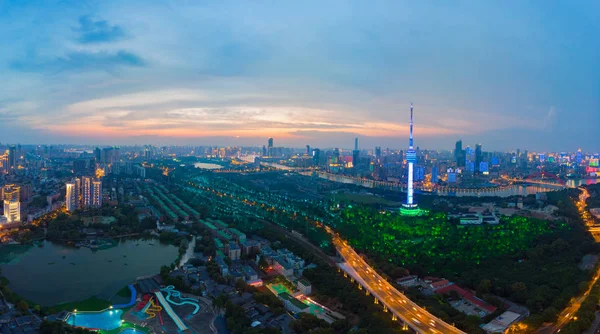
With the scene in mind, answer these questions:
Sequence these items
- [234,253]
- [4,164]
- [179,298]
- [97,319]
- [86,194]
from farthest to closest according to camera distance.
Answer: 1. [4,164]
2. [86,194]
3. [234,253]
4. [179,298]
5. [97,319]

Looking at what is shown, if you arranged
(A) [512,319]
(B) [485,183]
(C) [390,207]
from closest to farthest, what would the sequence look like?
(A) [512,319]
(C) [390,207]
(B) [485,183]

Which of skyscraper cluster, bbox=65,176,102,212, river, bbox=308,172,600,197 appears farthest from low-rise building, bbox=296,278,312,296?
river, bbox=308,172,600,197

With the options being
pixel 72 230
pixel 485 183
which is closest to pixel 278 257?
pixel 72 230

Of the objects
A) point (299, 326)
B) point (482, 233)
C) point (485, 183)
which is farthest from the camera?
point (485, 183)

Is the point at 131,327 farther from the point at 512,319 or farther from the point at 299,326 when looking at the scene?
the point at 512,319

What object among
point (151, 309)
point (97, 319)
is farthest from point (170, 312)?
point (97, 319)

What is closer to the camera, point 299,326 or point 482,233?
point 299,326

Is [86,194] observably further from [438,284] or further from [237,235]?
[438,284]
